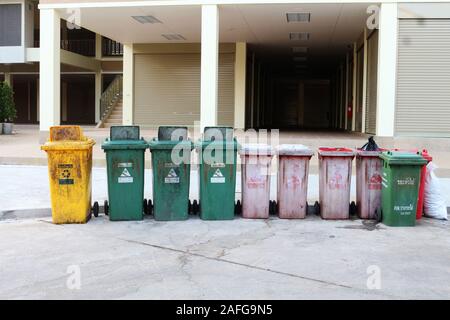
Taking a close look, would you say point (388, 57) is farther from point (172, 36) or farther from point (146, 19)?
point (172, 36)

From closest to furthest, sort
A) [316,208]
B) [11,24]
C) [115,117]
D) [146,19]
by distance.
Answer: [316,208] → [146,19] → [115,117] → [11,24]

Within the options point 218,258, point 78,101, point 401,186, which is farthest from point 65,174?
point 78,101

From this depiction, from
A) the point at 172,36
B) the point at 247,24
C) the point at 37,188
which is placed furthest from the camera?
the point at 172,36

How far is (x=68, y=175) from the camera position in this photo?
7426mm

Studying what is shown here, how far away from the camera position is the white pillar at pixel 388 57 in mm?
14500

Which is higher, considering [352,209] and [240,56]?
[240,56]

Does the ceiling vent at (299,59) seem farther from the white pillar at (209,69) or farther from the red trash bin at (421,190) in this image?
the red trash bin at (421,190)

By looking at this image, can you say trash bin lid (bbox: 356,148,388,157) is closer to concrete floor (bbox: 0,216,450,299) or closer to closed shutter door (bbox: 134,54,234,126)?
concrete floor (bbox: 0,216,450,299)

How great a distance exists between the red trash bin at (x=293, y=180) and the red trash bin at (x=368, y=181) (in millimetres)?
808

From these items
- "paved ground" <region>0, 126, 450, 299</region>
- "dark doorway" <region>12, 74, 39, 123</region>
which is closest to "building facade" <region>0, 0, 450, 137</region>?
"dark doorway" <region>12, 74, 39, 123</region>

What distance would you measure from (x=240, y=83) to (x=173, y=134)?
14082 mm

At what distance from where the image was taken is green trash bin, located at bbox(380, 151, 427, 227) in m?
7.33

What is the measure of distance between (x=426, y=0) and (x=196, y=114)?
429 inches
